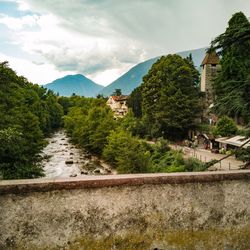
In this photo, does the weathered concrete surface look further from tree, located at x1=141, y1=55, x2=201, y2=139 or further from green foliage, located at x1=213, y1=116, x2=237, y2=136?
tree, located at x1=141, y1=55, x2=201, y2=139

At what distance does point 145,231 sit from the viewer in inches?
149

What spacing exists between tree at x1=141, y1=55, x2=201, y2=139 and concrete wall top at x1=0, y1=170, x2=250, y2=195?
121 feet

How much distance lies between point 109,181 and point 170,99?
38314mm

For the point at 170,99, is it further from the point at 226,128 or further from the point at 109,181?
the point at 109,181

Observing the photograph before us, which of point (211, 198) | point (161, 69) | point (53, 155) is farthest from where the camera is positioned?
point (161, 69)

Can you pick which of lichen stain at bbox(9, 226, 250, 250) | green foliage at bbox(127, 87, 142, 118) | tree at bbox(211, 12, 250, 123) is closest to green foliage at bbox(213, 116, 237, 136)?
green foliage at bbox(127, 87, 142, 118)

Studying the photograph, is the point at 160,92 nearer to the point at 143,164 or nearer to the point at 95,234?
the point at 143,164

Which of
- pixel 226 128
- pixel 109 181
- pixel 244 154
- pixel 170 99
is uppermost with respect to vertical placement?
pixel 170 99

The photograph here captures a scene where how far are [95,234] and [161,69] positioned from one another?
144 ft

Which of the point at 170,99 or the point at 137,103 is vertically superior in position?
the point at 137,103

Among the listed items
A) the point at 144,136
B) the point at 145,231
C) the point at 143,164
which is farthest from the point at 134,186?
the point at 144,136

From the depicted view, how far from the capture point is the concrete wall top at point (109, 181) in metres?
3.34

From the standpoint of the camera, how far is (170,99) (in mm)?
41188

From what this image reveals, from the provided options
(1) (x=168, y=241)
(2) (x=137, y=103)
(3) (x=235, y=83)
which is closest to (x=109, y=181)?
(1) (x=168, y=241)
